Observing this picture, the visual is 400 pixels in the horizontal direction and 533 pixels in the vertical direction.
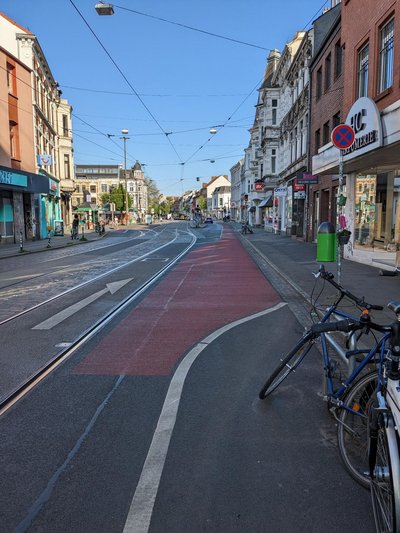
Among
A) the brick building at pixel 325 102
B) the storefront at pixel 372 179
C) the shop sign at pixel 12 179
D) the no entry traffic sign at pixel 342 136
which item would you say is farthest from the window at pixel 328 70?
the shop sign at pixel 12 179

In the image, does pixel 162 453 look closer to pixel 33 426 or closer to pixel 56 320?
pixel 33 426

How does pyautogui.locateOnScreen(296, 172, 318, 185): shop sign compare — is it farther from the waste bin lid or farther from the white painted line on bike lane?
the white painted line on bike lane

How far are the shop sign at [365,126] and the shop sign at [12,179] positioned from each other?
19.1 metres

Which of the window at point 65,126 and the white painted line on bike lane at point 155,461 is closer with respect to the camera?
the white painted line on bike lane at point 155,461

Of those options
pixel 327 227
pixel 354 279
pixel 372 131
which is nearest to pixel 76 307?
pixel 327 227

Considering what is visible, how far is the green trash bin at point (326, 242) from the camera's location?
37.1ft

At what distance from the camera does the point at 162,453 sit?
3.47 m

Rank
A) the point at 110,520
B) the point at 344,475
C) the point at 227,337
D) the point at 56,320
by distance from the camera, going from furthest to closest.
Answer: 1. the point at 56,320
2. the point at 227,337
3. the point at 344,475
4. the point at 110,520

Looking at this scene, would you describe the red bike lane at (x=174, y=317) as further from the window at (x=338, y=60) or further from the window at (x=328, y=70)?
the window at (x=328, y=70)

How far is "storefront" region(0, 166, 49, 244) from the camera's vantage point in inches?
1052

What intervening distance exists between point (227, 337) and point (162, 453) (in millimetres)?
3413

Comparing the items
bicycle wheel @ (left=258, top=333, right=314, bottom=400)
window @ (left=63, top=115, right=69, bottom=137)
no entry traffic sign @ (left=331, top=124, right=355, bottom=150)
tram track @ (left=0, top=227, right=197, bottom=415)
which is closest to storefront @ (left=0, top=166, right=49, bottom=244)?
tram track @ (left=0, top=227, right=197, bottom=415)

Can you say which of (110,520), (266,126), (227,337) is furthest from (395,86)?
(266,126)

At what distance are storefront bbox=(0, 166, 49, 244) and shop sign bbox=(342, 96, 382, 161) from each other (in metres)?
19.3
